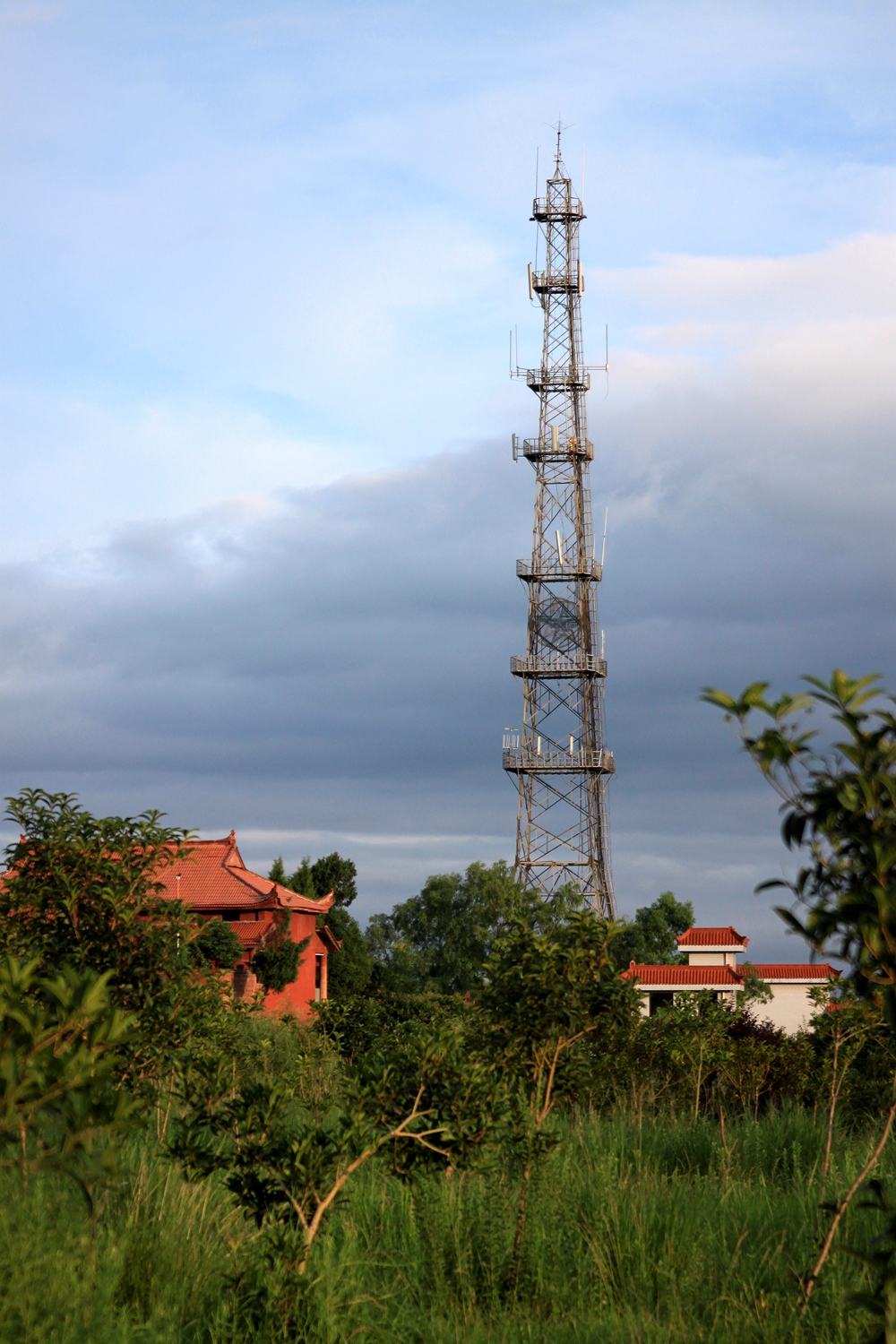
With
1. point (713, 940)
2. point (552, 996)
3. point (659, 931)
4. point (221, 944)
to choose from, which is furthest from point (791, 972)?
point (552, 996)

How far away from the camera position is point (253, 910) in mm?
40344

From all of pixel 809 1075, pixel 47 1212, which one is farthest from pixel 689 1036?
pixel 47 1212

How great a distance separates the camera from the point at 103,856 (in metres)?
9.43

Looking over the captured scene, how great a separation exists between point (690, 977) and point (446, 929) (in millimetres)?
10163

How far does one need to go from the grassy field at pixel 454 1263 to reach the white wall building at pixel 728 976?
36.6 m

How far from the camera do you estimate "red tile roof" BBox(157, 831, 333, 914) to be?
40.2 m

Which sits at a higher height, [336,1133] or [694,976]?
[694,976]

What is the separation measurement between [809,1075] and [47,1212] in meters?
12.6

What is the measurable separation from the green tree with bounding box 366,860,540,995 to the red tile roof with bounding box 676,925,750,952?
26.2ft

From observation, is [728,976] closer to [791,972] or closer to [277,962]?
[791,972]

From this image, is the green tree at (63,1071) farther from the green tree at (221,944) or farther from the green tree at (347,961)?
the green tree at (347,961)

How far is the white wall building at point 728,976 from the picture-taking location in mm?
46031

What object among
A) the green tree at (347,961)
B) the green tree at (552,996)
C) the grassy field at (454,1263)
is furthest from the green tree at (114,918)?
the green tree at (347,961)

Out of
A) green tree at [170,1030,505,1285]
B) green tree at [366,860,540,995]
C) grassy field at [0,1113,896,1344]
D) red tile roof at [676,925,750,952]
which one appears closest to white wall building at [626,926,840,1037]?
red tile roof at [676,925,750,952]
